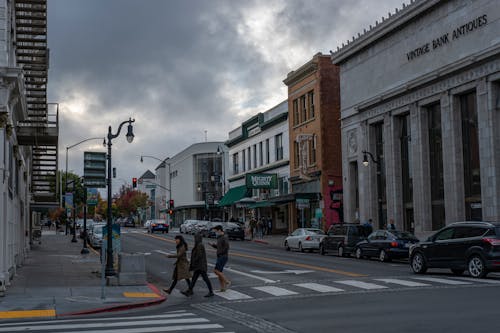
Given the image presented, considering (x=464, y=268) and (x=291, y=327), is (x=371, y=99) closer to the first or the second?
(x=464, y=268)

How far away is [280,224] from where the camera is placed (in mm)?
64812

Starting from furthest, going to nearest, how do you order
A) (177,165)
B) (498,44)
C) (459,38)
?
(177,165) → (459,38) → (498,44)

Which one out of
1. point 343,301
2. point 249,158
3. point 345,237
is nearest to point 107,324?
point 343,301

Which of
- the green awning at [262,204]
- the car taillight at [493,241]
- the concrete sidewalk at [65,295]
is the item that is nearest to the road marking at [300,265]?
the car taillight at [493,241]

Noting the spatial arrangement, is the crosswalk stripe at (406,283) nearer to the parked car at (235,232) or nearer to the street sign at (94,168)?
the street sign at (94,168)

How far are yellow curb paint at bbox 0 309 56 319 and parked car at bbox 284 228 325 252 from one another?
Result: 25310mm

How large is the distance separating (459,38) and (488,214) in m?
9.25

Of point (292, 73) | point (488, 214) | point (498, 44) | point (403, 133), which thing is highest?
point (292, 73)

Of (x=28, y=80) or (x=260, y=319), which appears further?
(x=28, y=80)

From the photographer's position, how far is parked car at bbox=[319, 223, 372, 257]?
116 ft

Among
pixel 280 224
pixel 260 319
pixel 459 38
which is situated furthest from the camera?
pixel 280 224

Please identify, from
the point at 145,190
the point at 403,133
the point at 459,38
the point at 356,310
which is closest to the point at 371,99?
the point at 403,133

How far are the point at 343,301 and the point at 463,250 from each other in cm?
715

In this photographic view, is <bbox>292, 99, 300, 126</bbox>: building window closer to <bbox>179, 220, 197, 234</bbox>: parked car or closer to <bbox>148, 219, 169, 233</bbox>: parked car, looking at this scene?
<bbox>179, 220, 197, 234</bbox>: parked car
